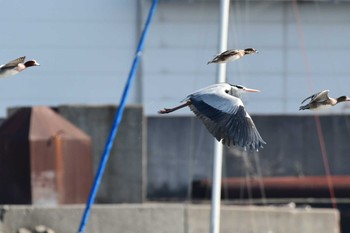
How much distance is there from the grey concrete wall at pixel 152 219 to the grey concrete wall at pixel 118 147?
94.8 inches

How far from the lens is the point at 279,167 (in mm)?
26297

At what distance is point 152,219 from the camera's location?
17969 millimetres

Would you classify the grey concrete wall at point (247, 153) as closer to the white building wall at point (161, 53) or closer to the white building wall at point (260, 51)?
the white building wall at point (161, 53)

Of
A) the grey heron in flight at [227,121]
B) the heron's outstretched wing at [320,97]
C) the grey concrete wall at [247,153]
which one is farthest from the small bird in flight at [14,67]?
the grey concrete wall at [247,153]

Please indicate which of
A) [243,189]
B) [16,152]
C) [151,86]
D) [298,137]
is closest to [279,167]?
[298,137]

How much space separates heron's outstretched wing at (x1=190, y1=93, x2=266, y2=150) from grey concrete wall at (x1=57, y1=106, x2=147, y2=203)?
823 centimetres

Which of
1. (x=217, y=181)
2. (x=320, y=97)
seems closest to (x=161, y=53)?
(x=217, y=181)

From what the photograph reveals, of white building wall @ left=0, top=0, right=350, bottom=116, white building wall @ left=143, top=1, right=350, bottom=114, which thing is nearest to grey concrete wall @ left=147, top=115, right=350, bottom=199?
white building wall @ left=0, top=0, right=350, bottom=116

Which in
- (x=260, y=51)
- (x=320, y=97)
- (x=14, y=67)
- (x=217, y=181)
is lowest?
(x=217, y=181)

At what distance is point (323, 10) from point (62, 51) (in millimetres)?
6054

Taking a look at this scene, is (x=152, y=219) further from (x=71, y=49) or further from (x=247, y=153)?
(x=71, y=49)

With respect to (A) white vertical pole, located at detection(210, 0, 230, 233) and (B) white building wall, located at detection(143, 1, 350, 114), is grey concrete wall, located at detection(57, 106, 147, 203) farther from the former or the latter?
(B) white building wall, located at detection(143, 1, 350, 114)

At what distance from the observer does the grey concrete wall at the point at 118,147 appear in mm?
20656

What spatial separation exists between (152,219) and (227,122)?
19.2ft
